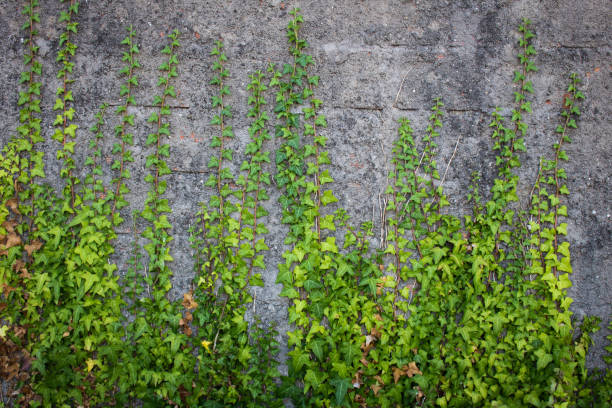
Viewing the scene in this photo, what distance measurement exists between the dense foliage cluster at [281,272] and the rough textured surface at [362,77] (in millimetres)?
81

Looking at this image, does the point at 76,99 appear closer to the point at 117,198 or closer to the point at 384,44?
the point at 117,198

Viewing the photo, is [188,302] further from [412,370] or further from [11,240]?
[412,370]

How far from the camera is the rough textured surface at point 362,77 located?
3086mm

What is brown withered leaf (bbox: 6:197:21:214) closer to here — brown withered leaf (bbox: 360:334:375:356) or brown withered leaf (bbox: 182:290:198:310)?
brown withered leaf (bbox: 182:290:198:310)

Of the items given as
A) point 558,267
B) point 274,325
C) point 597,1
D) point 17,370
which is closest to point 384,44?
point 597,1

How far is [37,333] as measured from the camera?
9.91 feet

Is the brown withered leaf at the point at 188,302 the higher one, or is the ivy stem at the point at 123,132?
the ivy stem at the point at 123,132

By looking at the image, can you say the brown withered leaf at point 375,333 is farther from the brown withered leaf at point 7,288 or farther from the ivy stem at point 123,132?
the brown withered leaf at point 7,288

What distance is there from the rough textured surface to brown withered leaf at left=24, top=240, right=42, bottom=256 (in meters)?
0.53

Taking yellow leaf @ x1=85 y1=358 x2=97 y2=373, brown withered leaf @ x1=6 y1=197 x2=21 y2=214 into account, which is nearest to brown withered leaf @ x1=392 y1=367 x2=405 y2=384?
yellow leaf @ x1=85 y1=358 x2=97 y2=373

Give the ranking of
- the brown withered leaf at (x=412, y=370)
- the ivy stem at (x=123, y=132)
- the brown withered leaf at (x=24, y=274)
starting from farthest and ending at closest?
the ivy stem at (x=123, y=132)
the brown withered leaf at (x=24, y=274)
the brown withered leaf at (x=412, y=370)

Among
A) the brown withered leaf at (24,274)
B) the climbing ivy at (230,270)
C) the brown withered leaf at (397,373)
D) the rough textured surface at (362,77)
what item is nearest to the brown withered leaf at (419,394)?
the brown withered leaf at (397,373)

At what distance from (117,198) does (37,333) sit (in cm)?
114

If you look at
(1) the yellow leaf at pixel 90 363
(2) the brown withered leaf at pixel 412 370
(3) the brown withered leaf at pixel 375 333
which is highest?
(3) the brown withered leaf at pixel 375 333
